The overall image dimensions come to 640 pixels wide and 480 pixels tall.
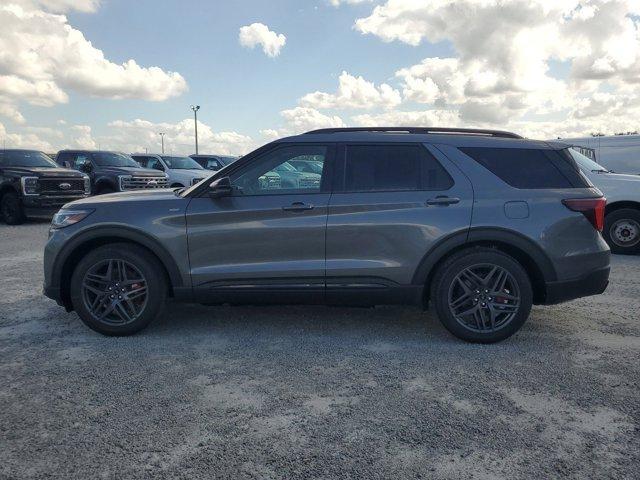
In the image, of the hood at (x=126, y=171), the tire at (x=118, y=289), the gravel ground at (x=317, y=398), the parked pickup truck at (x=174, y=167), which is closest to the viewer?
the gravel ground at (x=317, y=398)

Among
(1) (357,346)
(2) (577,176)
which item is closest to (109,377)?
(1) (357,346)

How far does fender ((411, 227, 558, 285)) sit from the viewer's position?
4109 mm

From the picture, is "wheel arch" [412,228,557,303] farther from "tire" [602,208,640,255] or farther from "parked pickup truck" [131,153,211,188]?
"parked pickup truck" [131,153,211,188]

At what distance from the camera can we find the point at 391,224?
4.15 m

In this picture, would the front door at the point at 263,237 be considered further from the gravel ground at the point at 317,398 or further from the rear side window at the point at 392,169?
the gravel ground at the point at 317,398

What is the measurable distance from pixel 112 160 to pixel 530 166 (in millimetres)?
14006

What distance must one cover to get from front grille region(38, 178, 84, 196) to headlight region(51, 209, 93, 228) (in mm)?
9233

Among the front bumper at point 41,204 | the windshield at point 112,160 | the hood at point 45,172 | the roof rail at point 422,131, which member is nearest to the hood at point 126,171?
the windshield at point 112,160

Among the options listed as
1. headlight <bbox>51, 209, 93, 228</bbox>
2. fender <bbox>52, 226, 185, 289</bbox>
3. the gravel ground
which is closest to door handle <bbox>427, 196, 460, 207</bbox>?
the gravel ground

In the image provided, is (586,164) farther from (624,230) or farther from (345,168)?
(345,168)

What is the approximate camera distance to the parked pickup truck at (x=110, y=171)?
14.7m

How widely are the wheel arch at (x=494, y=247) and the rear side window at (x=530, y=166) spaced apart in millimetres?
453

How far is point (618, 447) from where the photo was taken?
2705 millimetres

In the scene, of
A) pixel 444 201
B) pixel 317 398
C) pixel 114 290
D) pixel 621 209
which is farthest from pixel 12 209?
pixel 621 209
